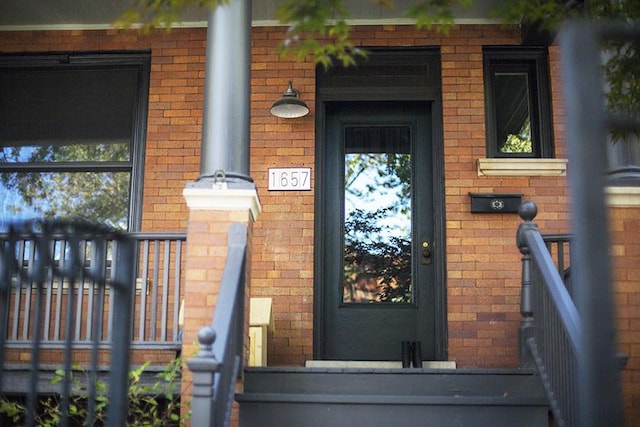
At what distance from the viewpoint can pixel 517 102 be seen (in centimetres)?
745

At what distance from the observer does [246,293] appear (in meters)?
5.28

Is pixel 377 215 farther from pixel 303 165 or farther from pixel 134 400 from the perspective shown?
pixel 134 400

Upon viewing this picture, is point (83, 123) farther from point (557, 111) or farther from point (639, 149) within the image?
point (639, 149)

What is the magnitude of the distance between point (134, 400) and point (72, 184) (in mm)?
3008

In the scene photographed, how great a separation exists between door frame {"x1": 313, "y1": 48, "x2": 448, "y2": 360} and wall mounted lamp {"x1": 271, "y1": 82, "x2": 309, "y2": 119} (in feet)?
0.78

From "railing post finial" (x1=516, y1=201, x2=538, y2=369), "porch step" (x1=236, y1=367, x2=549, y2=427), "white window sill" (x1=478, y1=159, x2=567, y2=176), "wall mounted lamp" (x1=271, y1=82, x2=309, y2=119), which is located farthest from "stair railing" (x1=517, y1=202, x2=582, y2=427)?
"wall mounted lamp" (x1=271, y1=82, x2=309, y2=119)

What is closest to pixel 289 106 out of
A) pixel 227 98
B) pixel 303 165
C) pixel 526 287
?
pixel 303 165

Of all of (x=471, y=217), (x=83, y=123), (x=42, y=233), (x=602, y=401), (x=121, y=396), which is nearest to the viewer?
(x=602, y=401)

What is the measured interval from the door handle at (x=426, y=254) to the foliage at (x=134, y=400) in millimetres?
Answer: 2568

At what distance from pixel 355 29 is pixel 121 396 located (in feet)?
17.3

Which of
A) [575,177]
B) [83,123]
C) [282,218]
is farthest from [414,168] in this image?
[575,177]

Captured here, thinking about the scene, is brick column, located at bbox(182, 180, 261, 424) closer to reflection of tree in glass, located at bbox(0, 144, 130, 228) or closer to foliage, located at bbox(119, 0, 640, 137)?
foliage, located at bbox(119, 0, 640, 137)

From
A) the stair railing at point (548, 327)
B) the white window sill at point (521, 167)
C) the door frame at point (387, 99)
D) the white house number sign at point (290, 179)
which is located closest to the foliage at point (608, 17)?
the stair railing at point (548, 327)

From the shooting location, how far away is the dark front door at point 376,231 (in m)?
7.05
